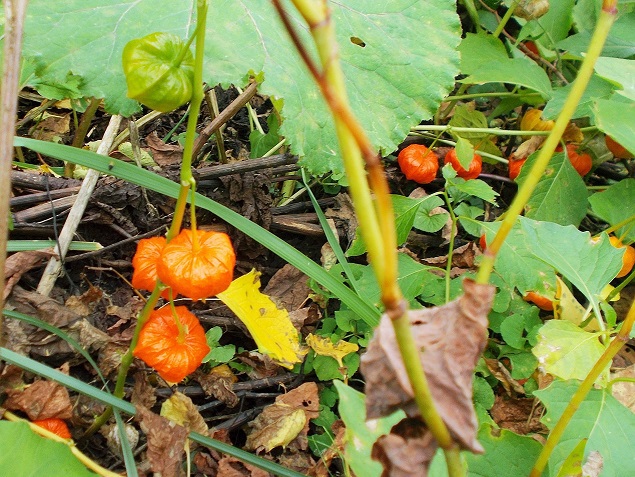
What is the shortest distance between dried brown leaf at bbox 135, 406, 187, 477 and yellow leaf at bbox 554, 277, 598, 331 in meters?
1.29

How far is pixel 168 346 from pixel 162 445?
303 mm

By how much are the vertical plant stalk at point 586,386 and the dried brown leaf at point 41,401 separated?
114 cm

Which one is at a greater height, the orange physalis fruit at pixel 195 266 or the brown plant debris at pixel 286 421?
the orange physalis fruit at pixel 195 266

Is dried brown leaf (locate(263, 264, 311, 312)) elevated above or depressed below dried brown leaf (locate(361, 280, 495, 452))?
below

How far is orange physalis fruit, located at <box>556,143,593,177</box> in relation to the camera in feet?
7.99

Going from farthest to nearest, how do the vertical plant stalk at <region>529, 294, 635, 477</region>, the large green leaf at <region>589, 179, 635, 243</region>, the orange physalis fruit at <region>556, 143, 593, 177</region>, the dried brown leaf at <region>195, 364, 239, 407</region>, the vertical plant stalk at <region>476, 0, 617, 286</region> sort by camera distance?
the orange physalis fruit at <region>556, 143, 593, 177</region>
the large green leaf at <region>589, 179, 635, 243</region>
the dried brown leaf at <region>195, 364, 239, 407</region>
the vertical plant stalk at <region>529, 294, 635, 477</region>
the vertical plant stalk at <region>476, 0, 617, 286</region>

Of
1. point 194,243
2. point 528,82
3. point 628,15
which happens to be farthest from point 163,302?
point 628,15

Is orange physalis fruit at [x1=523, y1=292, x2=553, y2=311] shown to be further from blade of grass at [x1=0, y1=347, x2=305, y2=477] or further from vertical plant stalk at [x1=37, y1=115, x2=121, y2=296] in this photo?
vertical plant stalk at [x1=37, y1=115, x2=121, y2=296]

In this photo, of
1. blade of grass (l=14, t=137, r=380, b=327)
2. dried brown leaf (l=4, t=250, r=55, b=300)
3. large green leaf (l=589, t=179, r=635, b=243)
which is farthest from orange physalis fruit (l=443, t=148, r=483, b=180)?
dried brown leaf (l=4, t=250, r=55, b=300)

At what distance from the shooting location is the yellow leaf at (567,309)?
74.7 inches

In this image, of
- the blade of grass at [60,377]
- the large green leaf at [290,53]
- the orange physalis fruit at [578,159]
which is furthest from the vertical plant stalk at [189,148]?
the orange physalis fruit at [578,159]

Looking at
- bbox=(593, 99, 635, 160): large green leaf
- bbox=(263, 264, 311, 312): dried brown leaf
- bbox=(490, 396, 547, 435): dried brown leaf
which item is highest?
bbox=(593, 99, 635, 160): large green leaf

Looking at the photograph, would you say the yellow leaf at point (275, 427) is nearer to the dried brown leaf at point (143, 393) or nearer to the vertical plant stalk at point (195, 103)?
the dried brown leaf at point (143, 393)

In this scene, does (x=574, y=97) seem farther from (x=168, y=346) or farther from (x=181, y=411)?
(x=181, y=411)
